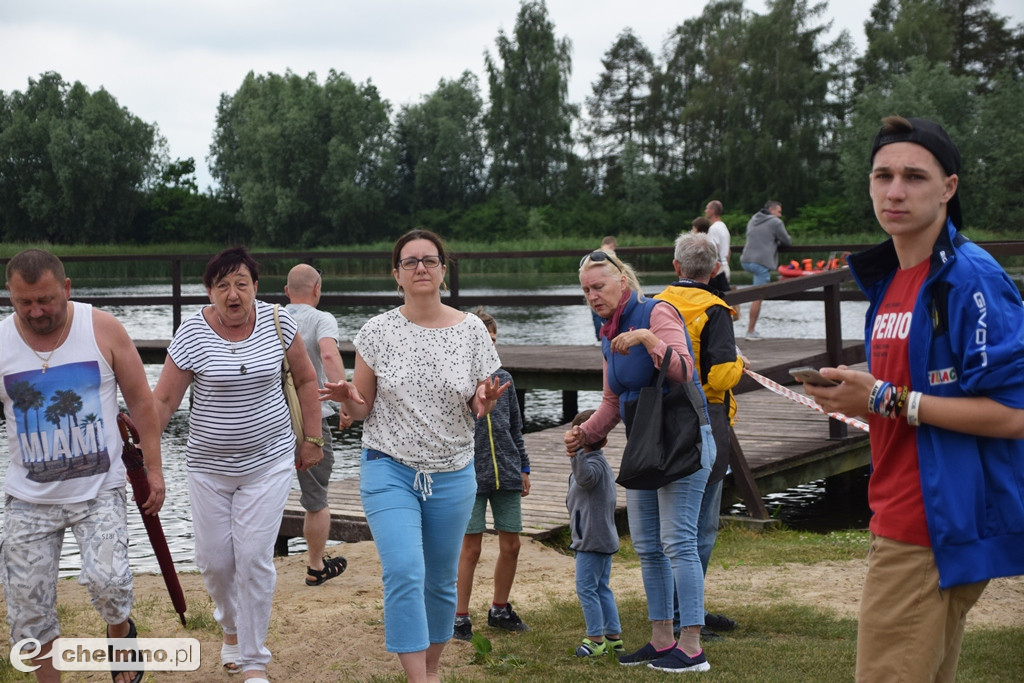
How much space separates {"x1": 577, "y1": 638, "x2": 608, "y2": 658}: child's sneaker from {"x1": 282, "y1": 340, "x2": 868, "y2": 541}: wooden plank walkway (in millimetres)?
2462

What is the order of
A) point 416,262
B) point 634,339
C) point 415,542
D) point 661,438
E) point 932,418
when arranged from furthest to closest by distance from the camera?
1. point 661,438
2. point 634,339
3. point 416,262
4. point 415,542
5. point 932,418

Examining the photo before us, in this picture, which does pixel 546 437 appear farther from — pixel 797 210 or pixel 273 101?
pixel 273 101

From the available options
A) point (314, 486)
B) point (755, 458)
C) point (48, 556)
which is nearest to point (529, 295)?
point (755, 458)

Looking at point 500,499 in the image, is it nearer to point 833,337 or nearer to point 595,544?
point 595,544

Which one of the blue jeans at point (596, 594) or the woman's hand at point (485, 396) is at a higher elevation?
the woman's hand at point (485, 396)

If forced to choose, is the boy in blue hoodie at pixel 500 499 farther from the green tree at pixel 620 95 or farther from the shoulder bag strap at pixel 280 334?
the green tree at pixel 620 95

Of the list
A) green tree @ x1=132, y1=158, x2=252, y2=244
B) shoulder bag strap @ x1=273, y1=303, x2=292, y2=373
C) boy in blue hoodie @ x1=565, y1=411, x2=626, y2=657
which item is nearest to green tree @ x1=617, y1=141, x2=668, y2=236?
green tree @ x1=132, y1=158, x2=252, y2=244

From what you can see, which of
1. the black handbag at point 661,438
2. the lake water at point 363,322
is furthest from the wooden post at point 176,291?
the black handbag at point 661,438

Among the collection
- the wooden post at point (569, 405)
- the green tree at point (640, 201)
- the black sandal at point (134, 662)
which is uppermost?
the green tree at point (640, 201)

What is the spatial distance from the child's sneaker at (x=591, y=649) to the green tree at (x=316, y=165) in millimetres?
66352

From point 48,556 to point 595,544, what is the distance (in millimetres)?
2241

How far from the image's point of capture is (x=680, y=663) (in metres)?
4.68

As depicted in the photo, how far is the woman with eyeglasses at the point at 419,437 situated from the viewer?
396cm

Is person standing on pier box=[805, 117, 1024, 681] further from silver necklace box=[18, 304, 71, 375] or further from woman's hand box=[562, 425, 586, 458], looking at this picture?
silver necklace box=[18, 304, 71, 375]
